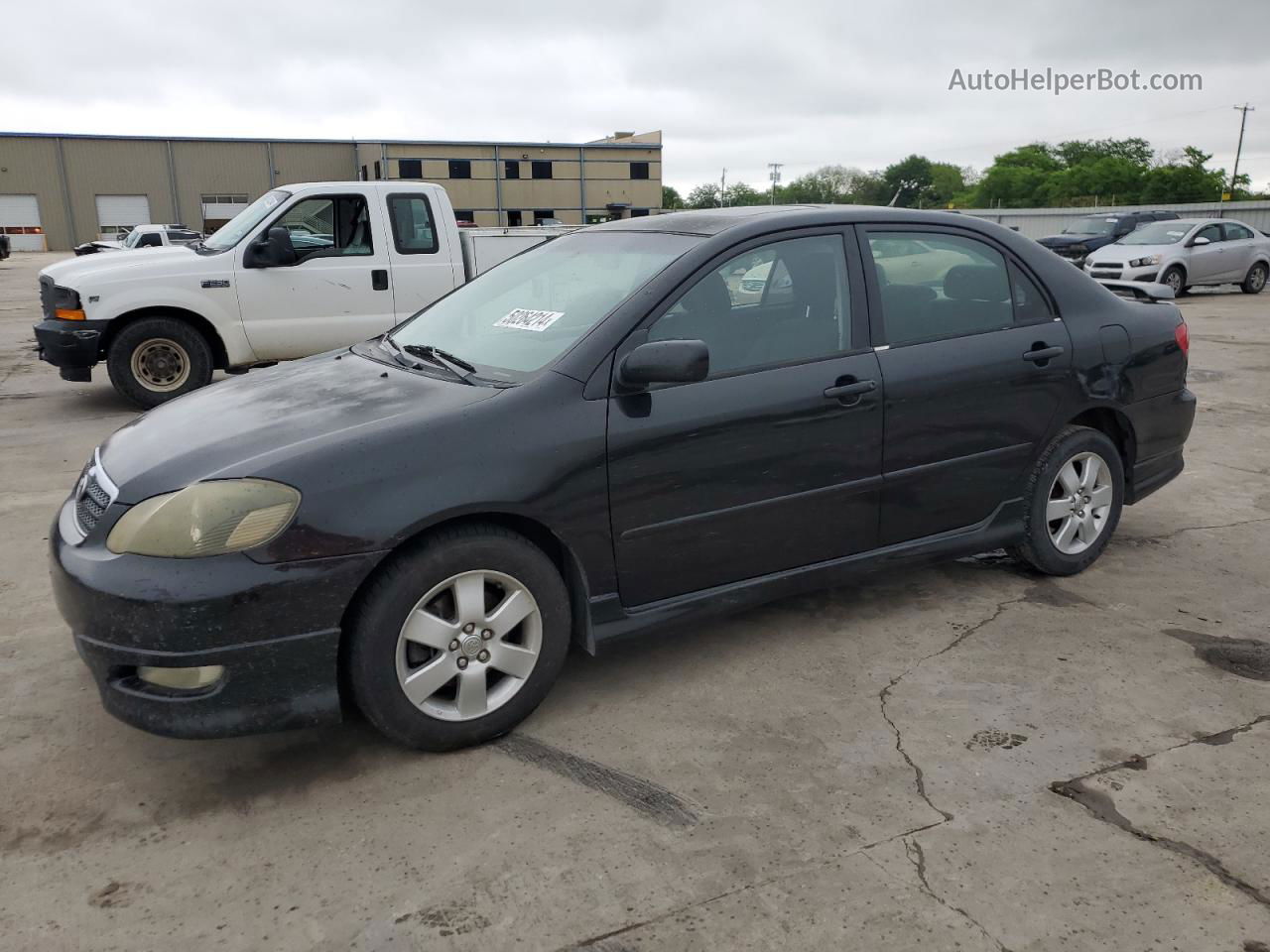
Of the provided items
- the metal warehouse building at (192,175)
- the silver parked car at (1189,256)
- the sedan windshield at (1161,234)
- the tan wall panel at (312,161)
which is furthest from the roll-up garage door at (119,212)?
the silver parked car at (1189,256)

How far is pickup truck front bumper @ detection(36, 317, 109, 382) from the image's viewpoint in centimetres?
828

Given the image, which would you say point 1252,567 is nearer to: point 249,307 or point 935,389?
point 935,389

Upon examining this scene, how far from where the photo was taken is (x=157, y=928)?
2.42m

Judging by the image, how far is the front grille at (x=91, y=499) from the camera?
303 cm

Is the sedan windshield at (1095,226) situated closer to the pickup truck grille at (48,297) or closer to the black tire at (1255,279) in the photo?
the black tire at (1255,279)

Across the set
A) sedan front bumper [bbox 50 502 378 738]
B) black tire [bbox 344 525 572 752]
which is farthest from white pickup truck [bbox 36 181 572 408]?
sedan front bumper [bbox 50 502 378 738]

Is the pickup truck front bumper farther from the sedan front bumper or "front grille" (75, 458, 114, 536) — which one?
the sedan front bumper

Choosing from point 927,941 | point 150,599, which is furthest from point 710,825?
point 150,599

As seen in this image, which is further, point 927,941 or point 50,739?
point 50,739

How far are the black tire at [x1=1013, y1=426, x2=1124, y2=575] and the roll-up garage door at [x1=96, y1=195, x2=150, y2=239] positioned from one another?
6612 centimetres

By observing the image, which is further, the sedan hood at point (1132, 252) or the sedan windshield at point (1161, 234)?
the sedan windshield at point (1161, 234)

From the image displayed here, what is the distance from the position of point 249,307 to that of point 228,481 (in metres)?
6.37

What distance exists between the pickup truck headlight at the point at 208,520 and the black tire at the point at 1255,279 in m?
22.0

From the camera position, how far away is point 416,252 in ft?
29.9
